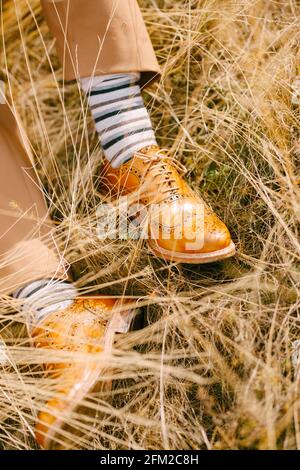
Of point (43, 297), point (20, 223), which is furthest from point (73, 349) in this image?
point (20, 223)

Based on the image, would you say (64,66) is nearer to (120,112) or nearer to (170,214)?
(120,112)

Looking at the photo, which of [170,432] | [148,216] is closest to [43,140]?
[148,216]

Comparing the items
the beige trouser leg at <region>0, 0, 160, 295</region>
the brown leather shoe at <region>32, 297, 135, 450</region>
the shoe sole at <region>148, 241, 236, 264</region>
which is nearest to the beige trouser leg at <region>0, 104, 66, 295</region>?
the beige trouser leg at <region>0, 0, 160, 295</region>

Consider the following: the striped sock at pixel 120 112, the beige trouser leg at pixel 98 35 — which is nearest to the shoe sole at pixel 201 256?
the striped sock at pixel 120 112

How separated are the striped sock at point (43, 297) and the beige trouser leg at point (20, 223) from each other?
18 millimetres

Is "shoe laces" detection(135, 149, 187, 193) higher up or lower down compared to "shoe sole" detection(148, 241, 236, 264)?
higher up

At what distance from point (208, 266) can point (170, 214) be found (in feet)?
0.51

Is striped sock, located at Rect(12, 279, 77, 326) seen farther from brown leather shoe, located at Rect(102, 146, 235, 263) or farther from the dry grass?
brown leather shoe, located at Rect(102, 146, 235, 263)

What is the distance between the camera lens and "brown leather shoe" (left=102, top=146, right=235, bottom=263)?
3.43ft

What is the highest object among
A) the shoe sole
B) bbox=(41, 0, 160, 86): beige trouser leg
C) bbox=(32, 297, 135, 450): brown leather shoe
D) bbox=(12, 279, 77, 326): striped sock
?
Answer: bbox=(41, 0, 160, 86): beige trouser leg

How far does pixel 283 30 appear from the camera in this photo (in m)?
1.25

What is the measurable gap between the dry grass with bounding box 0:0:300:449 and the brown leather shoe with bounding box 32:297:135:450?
0.09 ft

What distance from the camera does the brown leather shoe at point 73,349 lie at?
93 centimetres
